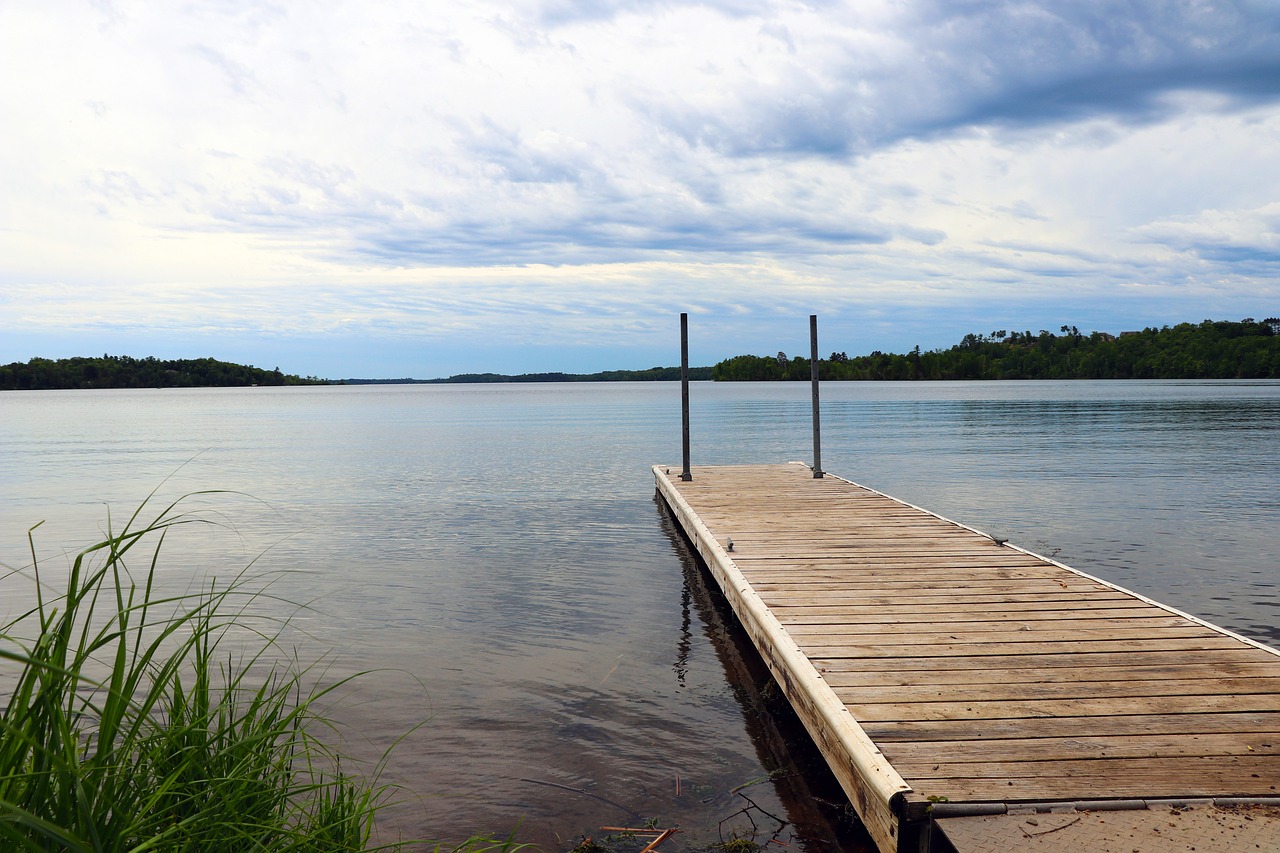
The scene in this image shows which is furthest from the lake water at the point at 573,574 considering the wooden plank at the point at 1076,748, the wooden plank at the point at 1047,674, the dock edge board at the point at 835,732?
the wooden plank at the point at 1076,748

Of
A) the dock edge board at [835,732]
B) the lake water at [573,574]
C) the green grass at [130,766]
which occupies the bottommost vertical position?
the lake water at [573,574]

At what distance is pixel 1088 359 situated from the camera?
4995 inches

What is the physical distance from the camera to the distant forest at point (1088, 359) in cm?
11269

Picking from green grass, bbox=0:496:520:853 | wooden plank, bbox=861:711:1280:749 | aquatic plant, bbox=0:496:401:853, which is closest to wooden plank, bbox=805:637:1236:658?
wooden plank, bbox=861:711:1280:749

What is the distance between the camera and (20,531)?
1374cm

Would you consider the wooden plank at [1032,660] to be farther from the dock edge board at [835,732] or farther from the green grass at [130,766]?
the green grass at [130,766]

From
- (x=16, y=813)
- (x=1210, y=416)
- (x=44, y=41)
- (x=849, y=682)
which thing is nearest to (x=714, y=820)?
(x=849, y=682)

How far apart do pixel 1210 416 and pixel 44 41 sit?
1744 inches

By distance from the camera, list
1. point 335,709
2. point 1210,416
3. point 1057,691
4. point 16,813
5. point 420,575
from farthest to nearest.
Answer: point 1210,416
point 420,575
point 335,709
point 1057,691
point 16,813

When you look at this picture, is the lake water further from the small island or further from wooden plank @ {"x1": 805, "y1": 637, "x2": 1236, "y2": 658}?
the small island

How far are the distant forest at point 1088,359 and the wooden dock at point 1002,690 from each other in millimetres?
103737

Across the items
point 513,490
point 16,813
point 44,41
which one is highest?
point 44,41

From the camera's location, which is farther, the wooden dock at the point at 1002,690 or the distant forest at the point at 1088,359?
the distant forest at the point at 1088,359

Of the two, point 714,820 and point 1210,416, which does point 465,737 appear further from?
point 1210,416
